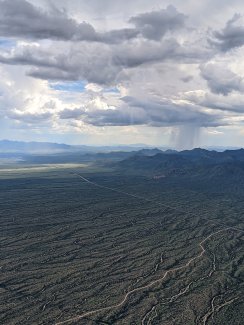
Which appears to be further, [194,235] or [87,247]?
[194,235]

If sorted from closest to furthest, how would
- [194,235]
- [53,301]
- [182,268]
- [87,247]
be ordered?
[53,301]
[182,268]
[87,247]
[194,235]

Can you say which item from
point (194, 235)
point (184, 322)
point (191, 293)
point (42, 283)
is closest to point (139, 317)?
point (184, 322)

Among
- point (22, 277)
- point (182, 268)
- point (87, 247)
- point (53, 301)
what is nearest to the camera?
point (53, 301)

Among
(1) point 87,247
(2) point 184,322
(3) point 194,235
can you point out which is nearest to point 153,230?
(3) point 194,235

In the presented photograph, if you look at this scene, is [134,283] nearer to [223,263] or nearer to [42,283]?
[42,283]

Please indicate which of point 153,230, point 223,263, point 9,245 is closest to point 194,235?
point 153,230

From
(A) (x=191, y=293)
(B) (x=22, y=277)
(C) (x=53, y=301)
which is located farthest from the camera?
(B) (x=22, y=277)

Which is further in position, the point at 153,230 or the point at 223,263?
the point at 153,230

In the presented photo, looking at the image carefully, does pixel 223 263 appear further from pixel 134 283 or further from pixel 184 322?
pixel 184 322

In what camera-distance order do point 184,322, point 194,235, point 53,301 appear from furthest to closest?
point 194,235
point 53,301
point 184,322
